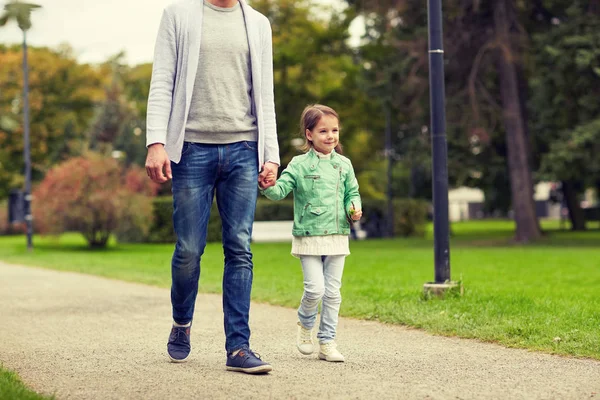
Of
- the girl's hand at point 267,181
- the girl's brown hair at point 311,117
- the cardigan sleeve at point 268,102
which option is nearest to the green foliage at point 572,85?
the girl's brown hair at point 311,117

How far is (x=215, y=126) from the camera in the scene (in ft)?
17.2

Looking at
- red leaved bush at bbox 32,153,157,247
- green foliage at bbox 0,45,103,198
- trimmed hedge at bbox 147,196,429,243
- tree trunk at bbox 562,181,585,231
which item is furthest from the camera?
green foliage at bbox 0,45,103,198

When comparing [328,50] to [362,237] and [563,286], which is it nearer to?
[362,237]

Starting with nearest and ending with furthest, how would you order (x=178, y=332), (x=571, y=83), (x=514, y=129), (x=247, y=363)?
(x=247, y=363), (x=178, y=332), (x=571, y=83), (x=514, y=129)

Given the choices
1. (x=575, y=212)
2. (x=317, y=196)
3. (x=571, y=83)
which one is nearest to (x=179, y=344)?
(x=317, y=196)

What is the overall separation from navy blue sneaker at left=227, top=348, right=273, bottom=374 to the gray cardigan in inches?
40.5

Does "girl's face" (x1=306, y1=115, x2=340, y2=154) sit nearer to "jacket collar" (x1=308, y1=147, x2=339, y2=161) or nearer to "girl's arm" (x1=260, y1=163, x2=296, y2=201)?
"jacket collar" (x1=308, y1=147, x2=339, y2=161)

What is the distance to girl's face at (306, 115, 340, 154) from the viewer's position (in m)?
5.85

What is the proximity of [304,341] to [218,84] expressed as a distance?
168 cm

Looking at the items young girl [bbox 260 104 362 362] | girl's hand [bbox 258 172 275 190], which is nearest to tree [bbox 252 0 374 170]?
young girl [bbox 260 104 362 362]

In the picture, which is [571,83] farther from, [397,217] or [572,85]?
[397,217]

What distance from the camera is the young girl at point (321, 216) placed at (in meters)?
5.76

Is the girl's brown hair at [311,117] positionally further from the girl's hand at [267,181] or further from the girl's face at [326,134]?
the girl's hand at [267,181]

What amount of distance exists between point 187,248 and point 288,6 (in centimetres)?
3250
